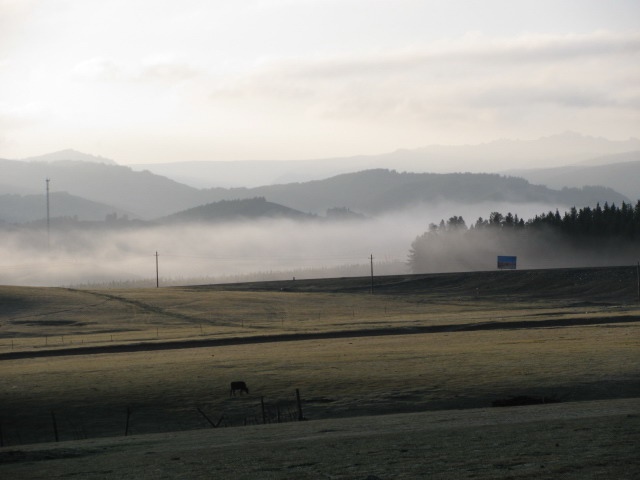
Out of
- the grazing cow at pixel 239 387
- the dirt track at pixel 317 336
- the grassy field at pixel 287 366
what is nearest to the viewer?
the grassy field at pixel 287 366

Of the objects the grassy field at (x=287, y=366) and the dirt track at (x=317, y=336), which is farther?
the dirt track at (x=317, y=336)

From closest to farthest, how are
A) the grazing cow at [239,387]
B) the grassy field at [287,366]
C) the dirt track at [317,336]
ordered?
the grassy field at [287,366], the grazing cow at [239,387], the dirt track at [317,336]

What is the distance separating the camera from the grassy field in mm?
43812

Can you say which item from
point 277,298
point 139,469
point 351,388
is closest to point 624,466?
point 139,469

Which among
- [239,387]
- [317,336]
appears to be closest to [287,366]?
[239,387]

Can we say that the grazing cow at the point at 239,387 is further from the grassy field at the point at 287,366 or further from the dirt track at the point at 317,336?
the dirt track at the point at 317,336

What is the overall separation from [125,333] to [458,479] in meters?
84.5

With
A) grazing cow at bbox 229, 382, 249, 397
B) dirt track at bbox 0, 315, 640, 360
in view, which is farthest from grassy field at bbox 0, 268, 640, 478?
grazing cow at bbox 229, 382, 249, 397

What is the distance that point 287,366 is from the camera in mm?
58656

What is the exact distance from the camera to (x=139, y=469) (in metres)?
25.5

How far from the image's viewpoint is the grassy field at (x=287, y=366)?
43.8 meters

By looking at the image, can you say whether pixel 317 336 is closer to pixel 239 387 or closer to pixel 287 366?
pixel 287 366

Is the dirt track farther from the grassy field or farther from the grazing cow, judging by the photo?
the grazing cow

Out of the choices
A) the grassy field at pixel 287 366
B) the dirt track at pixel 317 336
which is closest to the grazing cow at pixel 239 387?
the grassy field at pixel 287 366
